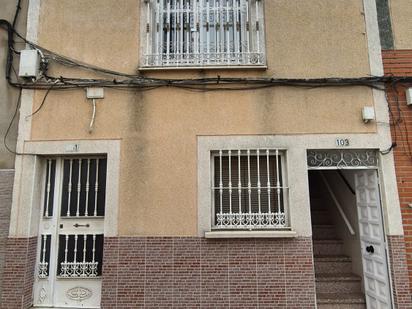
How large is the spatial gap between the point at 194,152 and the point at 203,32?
2.05 metres

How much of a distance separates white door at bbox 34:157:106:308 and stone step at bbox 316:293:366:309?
3.57 m

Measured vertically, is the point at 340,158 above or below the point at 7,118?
below

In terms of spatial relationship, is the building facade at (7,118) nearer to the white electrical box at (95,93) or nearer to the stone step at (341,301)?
the white electrical box at (95,93)

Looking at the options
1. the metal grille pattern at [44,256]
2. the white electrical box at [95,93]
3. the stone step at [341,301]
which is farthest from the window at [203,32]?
the stone step at [341,301]

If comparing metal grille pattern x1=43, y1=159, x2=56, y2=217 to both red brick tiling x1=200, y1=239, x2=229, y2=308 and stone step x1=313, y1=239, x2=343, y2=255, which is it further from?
stone step x1=313, y1=239, x2=343, y2=255

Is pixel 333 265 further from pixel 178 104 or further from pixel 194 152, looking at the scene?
pixel 178 104

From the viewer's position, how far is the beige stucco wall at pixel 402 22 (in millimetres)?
5172

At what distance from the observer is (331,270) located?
20.1 feet

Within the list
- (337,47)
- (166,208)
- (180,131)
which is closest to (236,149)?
(180,131)

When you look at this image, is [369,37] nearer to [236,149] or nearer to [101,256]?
[236,149]

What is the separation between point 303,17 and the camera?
5246 mm

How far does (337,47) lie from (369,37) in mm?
541

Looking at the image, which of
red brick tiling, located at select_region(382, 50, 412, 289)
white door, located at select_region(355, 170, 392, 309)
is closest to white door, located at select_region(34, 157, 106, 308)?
white door, located at select_region(355, 170, 392, 309)

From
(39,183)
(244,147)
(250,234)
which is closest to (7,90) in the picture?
(39,183)
